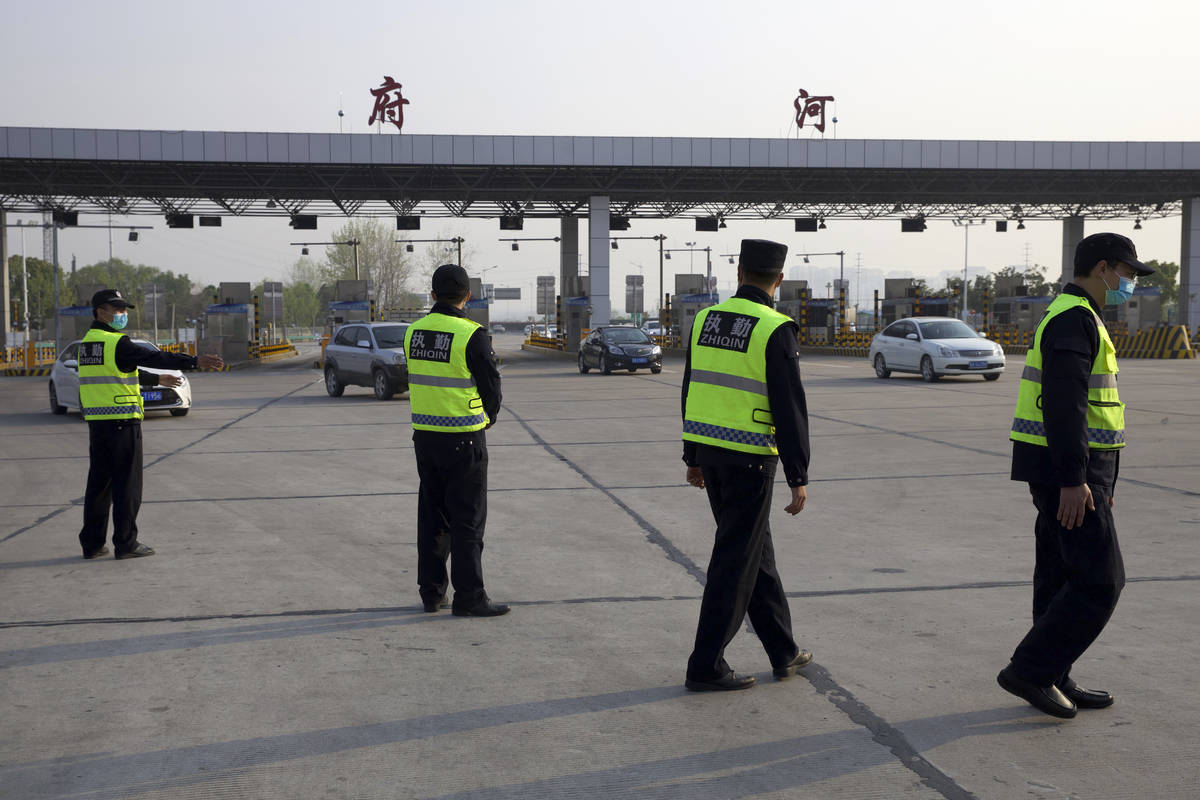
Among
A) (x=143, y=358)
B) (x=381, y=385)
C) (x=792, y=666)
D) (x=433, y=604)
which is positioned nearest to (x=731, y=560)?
(x=792, y=666)

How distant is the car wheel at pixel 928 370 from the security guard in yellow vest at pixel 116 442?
68.8ft

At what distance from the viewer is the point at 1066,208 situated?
5281 centimetres

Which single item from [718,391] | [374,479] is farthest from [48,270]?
[718,391]

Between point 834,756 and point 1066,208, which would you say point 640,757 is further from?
point 1066,208

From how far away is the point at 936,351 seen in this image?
85.1 feet

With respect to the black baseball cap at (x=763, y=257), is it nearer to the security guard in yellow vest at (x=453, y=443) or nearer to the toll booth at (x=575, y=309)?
the security guard in yellow vest at (x=453, y=443)

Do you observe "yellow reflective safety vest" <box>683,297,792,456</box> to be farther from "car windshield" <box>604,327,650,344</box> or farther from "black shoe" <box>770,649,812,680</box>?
"car windshield" <box>604,327,650,344</box>

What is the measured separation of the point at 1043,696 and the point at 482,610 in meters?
2.89

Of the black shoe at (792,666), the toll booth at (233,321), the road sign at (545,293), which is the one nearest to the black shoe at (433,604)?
the black shoe at (792,666)

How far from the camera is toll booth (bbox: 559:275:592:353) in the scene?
50769mm

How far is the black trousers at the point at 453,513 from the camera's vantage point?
20.0 feet

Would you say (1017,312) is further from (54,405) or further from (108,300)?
(108,300)

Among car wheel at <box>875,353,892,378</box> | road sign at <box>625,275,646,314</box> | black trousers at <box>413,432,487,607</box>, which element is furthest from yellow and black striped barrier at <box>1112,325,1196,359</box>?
black trousers at <box>413,432,487,607</box>

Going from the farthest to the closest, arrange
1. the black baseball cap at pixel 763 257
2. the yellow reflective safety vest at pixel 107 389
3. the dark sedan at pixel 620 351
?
the dark sedan at pixel 620 351, the yellow reflective safety vest at pixel 107 389, the black baseball cap at pixel 763 257
